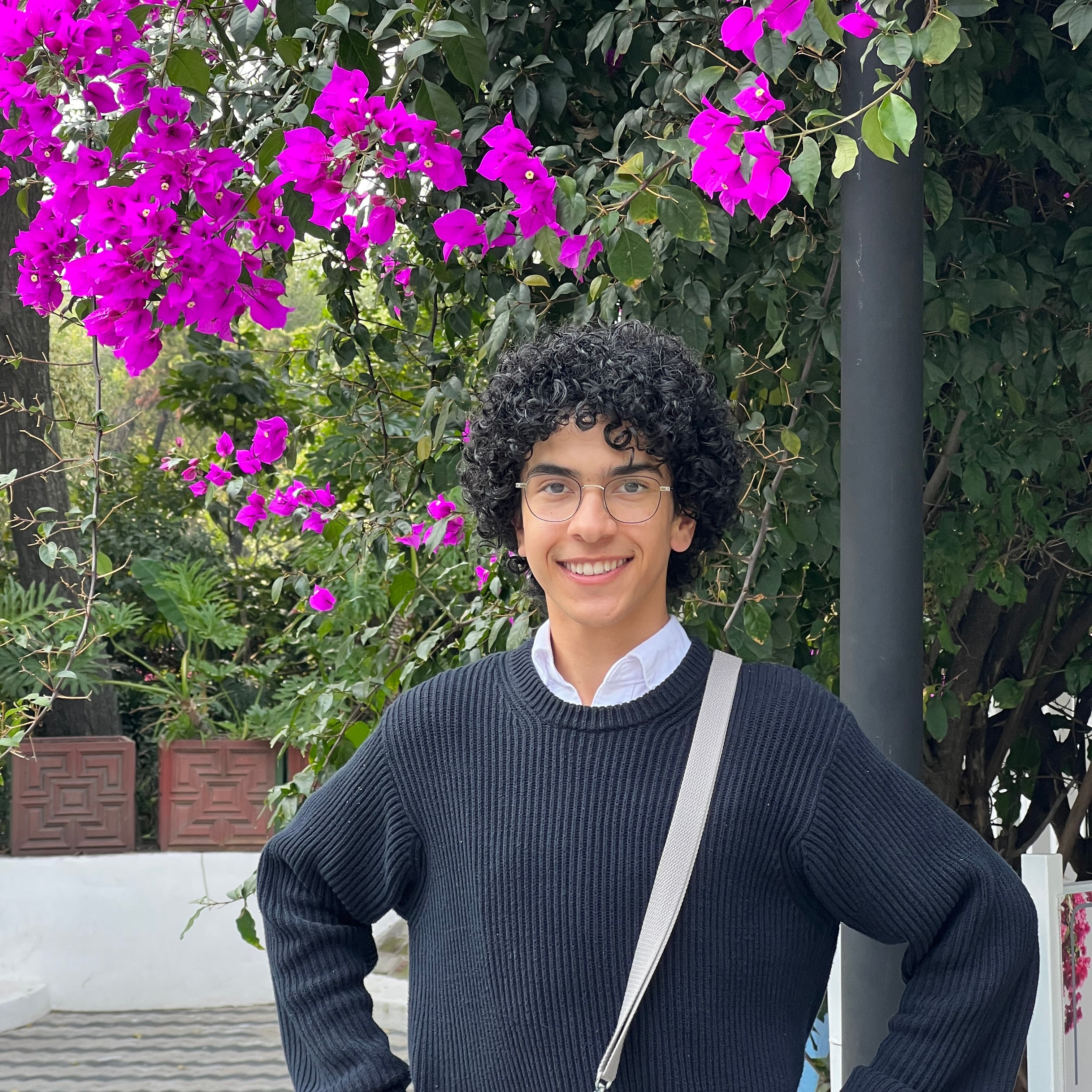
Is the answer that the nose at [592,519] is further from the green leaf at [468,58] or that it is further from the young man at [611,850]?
the green leaf at [468,58]

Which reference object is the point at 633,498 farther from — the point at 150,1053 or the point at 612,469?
the point at 150,1053

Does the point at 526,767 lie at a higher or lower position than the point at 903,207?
lower

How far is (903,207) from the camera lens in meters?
1.53

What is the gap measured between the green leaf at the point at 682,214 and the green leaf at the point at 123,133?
0.75m

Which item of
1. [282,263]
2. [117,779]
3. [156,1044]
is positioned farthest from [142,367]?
[117,779]

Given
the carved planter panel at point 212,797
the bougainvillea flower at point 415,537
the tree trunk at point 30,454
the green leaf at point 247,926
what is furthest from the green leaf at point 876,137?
the carved planter panel at point 212,797

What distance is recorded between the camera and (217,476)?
9.55 ft

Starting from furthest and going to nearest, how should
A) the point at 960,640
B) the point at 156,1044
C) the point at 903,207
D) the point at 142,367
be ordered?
the point at 156,1044
the point at 960,640
the point at 142,367
the point at 903,207

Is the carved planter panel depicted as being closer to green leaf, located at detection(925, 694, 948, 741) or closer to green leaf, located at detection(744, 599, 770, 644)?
→ green leaf, located at detection(925, 694, 948, 741)

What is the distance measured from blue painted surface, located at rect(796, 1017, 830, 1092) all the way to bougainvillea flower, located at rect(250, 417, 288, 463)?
5.00ft

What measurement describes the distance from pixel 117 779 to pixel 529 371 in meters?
6.06

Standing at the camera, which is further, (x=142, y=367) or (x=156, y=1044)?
(x=156, y=1044)

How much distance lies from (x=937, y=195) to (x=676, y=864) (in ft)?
3.85

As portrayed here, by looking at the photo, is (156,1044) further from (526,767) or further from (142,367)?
(526,767)
